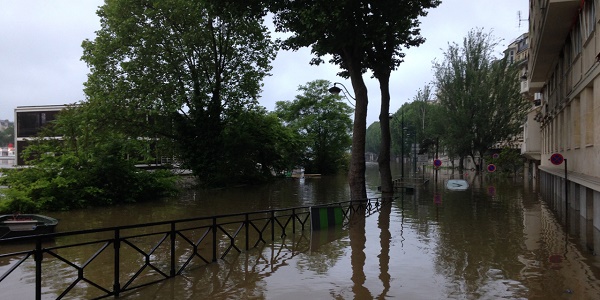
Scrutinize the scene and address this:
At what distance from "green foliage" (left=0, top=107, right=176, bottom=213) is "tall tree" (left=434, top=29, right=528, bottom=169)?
1389 inches

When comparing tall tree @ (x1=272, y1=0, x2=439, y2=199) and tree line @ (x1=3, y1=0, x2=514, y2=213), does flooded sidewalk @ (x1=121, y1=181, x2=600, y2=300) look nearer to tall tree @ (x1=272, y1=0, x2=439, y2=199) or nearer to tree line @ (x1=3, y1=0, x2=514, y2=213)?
tall tree @ (x1=272, y1=0, x2=439, y2=199)

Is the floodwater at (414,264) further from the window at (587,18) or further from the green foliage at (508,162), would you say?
the green foliage at (508,162)

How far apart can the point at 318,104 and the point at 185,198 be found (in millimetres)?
36963

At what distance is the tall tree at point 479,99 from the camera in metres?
48.8

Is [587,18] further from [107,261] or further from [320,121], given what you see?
[320,121]

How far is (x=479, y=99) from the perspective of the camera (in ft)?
159

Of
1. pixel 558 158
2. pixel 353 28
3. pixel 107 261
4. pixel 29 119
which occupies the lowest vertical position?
pixel 107 261

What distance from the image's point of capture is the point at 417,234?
43.2 ft

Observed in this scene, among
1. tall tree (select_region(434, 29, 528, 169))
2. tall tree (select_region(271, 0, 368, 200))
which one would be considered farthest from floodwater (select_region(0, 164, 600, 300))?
tall tree (select_region(434, 29, 528, 169))

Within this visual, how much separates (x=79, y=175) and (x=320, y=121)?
42.9 meters

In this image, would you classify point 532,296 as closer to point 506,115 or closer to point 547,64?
point 547,64

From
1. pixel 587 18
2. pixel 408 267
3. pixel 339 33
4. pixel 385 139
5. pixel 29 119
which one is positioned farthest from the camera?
pixel 29 119

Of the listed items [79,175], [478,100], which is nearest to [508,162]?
[478,100]

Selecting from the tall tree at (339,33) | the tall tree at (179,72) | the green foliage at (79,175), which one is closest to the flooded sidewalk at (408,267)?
the tall tree at (339,33)
